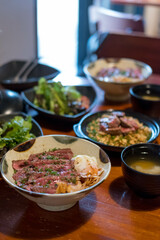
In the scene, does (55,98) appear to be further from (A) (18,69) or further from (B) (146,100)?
(A) (18,69)

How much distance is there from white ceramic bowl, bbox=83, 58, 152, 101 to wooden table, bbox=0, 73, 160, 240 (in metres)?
0.88

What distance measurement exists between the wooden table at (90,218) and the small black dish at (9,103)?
0.51 meters

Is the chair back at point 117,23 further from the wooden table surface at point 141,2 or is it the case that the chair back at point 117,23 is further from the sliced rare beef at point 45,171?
the sliced rare beef at point 45,171

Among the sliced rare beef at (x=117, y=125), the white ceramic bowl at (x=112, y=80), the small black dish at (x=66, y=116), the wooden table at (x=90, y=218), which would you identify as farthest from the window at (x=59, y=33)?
the wooden table at (x=90, y=218)

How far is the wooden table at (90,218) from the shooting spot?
996mm

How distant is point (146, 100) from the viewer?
1744 mm

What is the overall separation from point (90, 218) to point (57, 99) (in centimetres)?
84

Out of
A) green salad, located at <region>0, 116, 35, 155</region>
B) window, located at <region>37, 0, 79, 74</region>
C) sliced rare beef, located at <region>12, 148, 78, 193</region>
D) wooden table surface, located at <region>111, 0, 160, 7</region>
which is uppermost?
wooden table surface, located at <region>111, 0, 160, 7</region>

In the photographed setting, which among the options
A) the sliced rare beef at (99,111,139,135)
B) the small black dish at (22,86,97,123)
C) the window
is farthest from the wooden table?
the window

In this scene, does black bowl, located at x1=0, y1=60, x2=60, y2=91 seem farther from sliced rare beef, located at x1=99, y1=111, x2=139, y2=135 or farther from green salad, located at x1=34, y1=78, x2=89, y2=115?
sliced rare beef, located at x1=99, y1=111, x2=139, y2=135

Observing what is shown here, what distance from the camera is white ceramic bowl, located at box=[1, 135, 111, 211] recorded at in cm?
95

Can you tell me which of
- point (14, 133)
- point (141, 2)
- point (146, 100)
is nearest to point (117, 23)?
point (141, 2)

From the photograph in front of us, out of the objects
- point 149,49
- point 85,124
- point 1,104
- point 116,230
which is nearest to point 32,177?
point 116,230

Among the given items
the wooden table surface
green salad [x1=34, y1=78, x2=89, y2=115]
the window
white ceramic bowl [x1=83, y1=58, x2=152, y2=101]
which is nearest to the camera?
green salad [x1=34, y1=78, x2=89, y2=115]
